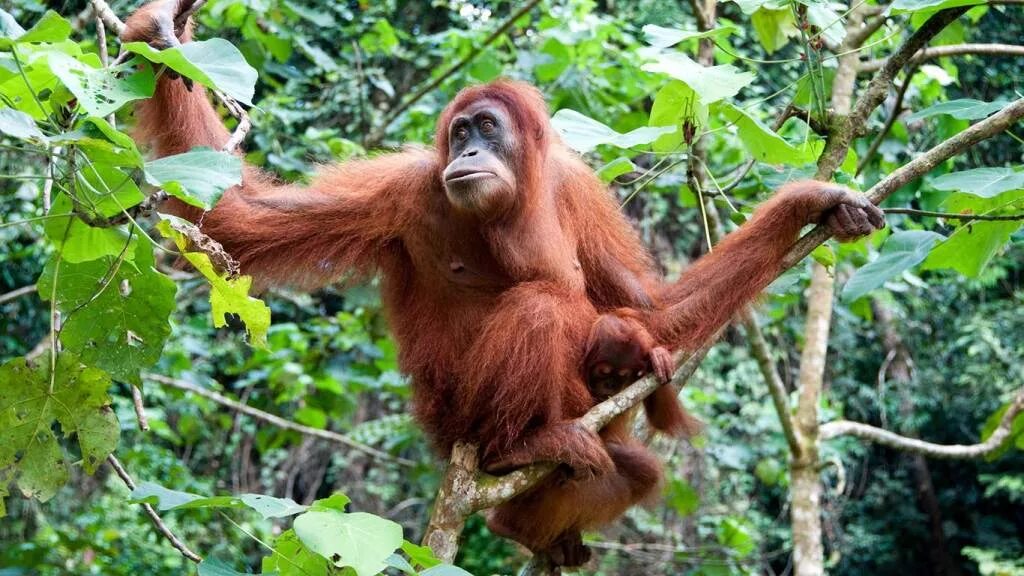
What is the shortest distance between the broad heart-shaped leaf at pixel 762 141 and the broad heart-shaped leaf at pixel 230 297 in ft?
5.18

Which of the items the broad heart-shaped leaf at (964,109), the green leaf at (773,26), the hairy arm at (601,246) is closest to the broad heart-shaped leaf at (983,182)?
the broad heart-shaped leaf at (964,109)

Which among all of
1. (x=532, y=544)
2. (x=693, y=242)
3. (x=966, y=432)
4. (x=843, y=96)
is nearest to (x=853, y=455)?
(x=966, y=432)

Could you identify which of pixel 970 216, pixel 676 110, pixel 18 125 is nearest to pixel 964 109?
pixel 970 216

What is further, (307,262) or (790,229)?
(307,262)

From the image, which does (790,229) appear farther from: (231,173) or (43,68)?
(43,68)

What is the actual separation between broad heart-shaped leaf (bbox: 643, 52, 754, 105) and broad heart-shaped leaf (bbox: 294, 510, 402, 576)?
1517 mm

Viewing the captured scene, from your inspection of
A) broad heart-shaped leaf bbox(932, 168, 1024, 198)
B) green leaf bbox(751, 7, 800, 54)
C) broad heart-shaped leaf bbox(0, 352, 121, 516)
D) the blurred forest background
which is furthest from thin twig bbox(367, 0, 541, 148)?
broad heart-shaped leaf bbox(0, 352, 121, 516)

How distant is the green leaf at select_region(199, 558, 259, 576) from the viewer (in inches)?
89.0

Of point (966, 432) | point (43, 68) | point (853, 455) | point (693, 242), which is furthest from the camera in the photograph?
point (853, 455)

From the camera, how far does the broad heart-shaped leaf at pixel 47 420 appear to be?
2537 millimetres

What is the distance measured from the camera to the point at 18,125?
6.31 ft

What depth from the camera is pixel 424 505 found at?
36.4ft

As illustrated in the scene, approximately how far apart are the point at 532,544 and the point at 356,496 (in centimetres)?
747

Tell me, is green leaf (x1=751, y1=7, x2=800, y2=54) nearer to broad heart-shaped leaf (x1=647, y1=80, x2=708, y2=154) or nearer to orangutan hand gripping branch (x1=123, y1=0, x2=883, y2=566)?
orangutan hand gripping branch (x1=123, y1=0, x2=883, y2=566)
